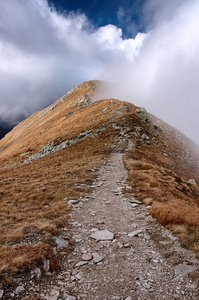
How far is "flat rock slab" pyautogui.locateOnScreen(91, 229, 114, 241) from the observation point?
8.18m

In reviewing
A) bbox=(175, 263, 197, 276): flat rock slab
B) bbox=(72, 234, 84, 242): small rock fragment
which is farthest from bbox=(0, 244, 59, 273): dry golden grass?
bbox=(175, 263, 197, 276): flat rock slab

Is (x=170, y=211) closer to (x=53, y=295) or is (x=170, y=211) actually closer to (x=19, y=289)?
(x=53, y=295)

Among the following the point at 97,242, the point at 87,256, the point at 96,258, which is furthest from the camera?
the point at 97,242

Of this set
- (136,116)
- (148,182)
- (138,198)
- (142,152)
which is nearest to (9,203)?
(138,198)

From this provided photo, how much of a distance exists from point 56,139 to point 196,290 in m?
42.5

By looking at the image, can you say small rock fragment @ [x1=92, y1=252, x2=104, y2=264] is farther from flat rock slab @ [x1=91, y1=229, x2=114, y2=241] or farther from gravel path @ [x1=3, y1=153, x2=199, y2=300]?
flat rock slab @ [x1=91, y1=229, x2=114, y2=241]

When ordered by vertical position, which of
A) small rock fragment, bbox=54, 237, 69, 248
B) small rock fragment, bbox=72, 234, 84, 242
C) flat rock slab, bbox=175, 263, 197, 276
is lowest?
flat rock slab, bbox=175, 263, 197, 276

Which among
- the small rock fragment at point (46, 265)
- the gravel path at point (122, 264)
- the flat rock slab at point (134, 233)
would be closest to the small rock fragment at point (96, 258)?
the gravel path at point (122, 264)

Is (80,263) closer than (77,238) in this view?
Yes

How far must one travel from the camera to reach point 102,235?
27.7 feet

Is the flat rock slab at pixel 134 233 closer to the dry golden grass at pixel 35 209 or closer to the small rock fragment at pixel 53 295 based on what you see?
the dry golden grass at pixel 35 209

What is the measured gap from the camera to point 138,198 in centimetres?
1297

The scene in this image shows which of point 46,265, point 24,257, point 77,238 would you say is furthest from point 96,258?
point 24,257

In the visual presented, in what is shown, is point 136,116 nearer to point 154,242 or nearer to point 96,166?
point 96,166
